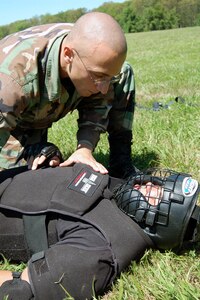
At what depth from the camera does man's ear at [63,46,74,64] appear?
2639 mm

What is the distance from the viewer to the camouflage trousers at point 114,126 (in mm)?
3100

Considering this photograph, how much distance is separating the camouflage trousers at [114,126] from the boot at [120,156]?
1.7 inches

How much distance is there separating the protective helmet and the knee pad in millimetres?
647

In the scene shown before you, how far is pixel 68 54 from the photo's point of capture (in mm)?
2658

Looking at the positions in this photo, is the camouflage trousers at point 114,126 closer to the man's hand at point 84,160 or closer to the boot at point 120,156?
the boot at point 120,156

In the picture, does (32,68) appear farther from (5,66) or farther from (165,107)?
(165,107)

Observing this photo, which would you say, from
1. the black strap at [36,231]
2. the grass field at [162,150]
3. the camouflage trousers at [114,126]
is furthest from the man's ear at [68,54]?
the grass field at [162,150]

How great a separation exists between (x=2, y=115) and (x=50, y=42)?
0.59 metres

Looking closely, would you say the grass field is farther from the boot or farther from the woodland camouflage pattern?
the woodland camouflage pattern

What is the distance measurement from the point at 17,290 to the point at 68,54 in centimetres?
141

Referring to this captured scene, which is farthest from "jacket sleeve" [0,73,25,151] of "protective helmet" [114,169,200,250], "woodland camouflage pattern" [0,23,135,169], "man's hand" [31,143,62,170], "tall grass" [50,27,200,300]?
"tall grass" [50,27,200,300]

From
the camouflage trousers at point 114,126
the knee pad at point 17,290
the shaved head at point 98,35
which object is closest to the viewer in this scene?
the knee pad at point 17,290

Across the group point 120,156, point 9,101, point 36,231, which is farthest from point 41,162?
point 120,156

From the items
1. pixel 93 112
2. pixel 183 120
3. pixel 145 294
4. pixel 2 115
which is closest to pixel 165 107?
pixel 183 120
